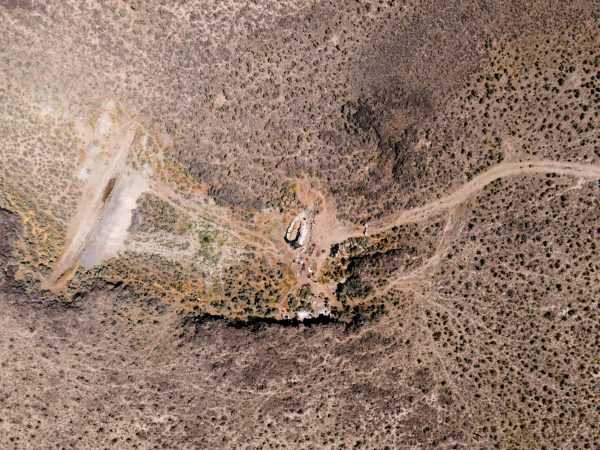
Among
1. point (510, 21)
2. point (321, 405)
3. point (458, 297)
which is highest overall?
point (510, 21)

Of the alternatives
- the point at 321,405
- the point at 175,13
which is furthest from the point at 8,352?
the point at 175,13

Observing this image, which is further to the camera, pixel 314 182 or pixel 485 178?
pixel 314 182

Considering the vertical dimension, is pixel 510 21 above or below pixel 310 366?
above

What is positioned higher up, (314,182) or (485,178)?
(485,178)

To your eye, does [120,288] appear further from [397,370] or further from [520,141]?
[520,141]

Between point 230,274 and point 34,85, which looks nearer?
point 34,85

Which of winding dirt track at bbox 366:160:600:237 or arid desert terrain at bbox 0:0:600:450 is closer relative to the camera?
arid desert terrain at bbox 0:0:600:450

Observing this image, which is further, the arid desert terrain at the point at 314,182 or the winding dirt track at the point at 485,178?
the winding dirt track at the point at 485,178

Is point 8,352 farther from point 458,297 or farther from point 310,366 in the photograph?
point 458,297
